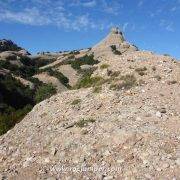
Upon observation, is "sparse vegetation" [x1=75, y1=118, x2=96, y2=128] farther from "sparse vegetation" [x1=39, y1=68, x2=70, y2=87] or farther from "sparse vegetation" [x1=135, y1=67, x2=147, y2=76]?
"sparse vegetation" [x1=39, y1=68, x2=70, y2=87]

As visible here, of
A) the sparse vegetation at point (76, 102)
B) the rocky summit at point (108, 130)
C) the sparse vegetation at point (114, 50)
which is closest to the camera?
the rocky summit at point (108, 130)

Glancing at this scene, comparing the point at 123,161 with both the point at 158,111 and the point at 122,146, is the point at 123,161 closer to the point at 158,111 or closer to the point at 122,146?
the point at 122,146

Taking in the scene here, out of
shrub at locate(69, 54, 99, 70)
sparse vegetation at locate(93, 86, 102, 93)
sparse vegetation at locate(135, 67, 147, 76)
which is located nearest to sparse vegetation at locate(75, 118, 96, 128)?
sparse vegetation at locate(93, 86, 102, 93)

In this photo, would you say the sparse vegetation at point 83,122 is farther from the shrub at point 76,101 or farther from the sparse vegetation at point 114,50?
the sparse vegetation at point 114,50

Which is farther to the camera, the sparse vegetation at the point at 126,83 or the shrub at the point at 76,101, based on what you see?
the sparse vegetation at the point at 126,83

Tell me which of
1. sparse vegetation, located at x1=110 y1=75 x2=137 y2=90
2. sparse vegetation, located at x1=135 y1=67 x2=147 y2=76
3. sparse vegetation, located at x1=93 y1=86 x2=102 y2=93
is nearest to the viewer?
sparse vegetation, located at x1=110 y1=75 x2=137 y2=90

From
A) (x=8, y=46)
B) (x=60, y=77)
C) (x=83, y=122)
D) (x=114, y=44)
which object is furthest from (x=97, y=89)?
(x=8, y=46)

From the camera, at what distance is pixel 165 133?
21.1 metres

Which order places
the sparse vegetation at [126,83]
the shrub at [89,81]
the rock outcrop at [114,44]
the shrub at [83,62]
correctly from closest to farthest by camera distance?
the sparse vegetation at [126,83] < the shrub at [89,81] < the shrub at [83,62] < the rock outcrop at [114,44]

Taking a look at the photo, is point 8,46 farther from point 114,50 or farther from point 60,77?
point 60,77

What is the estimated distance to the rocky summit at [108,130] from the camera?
19203mm

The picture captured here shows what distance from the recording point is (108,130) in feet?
71.7

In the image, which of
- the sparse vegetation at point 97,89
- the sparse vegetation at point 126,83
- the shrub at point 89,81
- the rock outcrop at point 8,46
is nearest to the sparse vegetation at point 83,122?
the sparse vegetation at point 97,89

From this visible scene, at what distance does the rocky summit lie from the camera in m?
19.2
